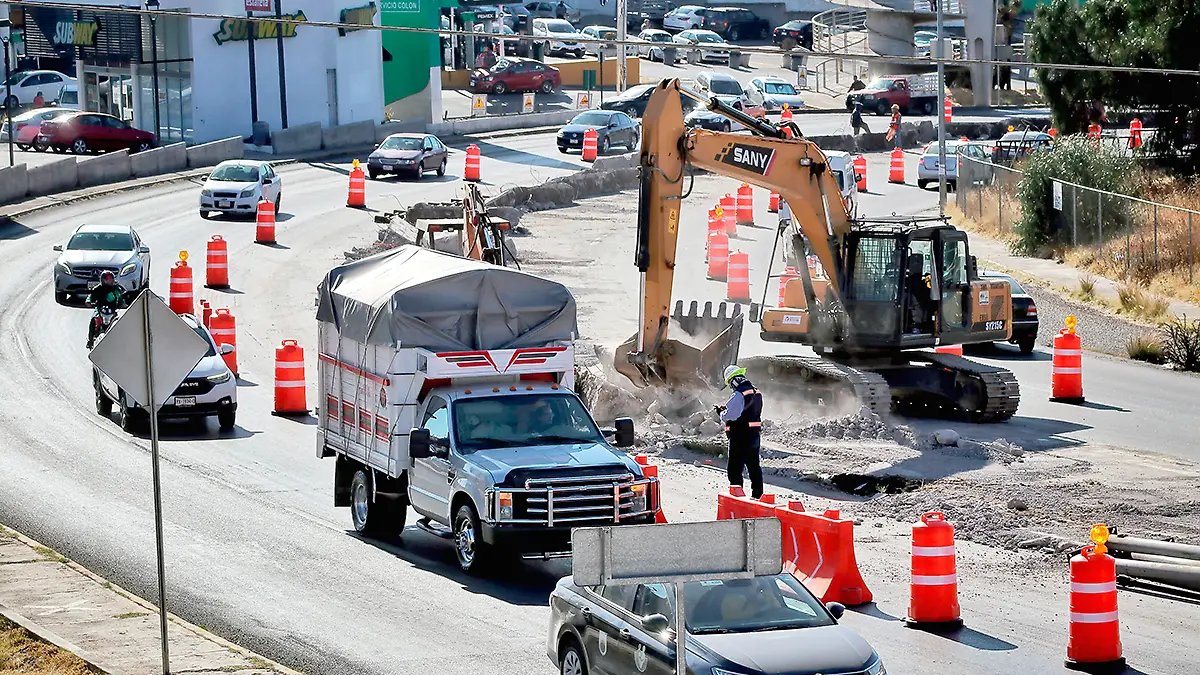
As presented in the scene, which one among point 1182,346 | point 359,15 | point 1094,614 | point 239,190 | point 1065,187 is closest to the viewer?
point 1094,614

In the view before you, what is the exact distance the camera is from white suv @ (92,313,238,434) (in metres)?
24.6

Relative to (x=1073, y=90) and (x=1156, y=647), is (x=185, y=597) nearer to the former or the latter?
(x=1156, y=647)

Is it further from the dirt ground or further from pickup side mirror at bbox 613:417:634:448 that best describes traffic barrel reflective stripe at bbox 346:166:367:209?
pickup side mirror at bbox 613:417:634:448

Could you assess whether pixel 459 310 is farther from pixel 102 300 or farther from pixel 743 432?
pixel 102 300

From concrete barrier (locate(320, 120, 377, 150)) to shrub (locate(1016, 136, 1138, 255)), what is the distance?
27.3 meters

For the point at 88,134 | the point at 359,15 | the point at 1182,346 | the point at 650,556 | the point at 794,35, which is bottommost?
the point at 1182,346

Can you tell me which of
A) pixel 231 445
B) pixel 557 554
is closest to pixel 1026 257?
pixel 231 445

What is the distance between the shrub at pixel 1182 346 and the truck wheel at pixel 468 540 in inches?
668

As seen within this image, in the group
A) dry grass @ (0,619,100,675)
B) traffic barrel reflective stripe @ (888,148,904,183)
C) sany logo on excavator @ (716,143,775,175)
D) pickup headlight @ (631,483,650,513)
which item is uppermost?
sany logo on excavator @ (716,143,775,175)

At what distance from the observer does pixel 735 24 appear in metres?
104

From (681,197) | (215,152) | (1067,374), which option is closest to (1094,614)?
(681,197)

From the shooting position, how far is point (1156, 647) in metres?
14.3

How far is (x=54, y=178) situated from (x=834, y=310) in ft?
97.0

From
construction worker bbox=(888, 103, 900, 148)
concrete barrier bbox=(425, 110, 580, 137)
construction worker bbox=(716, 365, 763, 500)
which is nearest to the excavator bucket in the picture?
construction worker bbox=(716, 365, 763, 500)
